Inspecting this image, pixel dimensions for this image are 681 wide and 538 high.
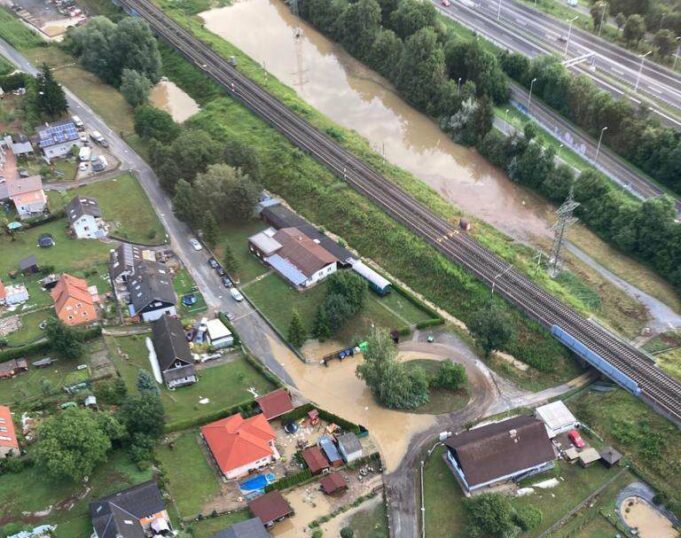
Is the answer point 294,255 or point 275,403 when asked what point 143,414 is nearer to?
point 275,403

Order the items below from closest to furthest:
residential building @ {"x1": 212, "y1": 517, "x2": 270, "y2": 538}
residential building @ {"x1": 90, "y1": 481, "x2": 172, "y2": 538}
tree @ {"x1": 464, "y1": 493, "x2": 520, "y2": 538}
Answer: residential building @ {"x1": 90, "y1": 481, "x2": 172, "y2": 538} < residential building @ {"x1": 212, "y1": 517, "x2": 270, "y2": 538} < tree @ {"x1": 464, "y1": 493, "x2": 520, "y2": 538}

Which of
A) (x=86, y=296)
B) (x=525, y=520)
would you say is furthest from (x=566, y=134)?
(x=86, y=296)

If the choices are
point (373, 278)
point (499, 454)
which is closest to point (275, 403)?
point (373, 278)

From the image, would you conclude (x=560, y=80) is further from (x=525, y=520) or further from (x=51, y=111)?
(x=51, y=111)

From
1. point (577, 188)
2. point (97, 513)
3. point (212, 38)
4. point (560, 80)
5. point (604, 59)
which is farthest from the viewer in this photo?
point (212, 38)

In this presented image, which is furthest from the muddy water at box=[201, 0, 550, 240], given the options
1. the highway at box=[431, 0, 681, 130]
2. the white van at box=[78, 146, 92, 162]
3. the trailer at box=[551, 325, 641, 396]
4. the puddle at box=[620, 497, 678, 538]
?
the white van at box=[78, 146, 92, 162]

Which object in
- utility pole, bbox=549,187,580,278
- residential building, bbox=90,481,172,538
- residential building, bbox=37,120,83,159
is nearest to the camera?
residential building, bbox=90,481,172,538

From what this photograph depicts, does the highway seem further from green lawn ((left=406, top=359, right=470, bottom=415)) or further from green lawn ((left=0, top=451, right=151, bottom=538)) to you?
green lawn ((left=0, top=451, right=151, bottom=538))
